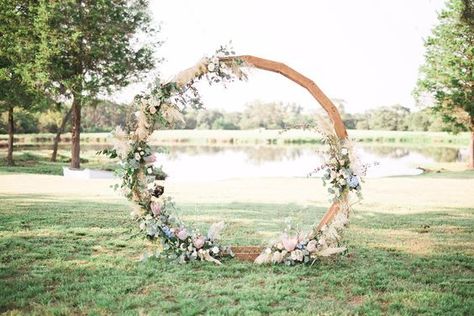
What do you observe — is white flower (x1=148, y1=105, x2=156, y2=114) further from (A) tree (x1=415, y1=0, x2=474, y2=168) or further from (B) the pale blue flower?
(A) tree (x1=415, y1=0, x2=474, y2=168)

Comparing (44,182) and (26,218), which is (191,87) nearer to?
(26,218)

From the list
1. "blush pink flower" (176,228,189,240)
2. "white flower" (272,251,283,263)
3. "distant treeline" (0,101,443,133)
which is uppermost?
"distant treeline" (0,101,443,133)

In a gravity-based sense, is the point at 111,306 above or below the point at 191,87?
below

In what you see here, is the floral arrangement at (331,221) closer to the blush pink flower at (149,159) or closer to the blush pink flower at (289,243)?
the blush pink flower at (289,243)

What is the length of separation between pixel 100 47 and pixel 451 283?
1941 cm

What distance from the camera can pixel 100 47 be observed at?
2153cm

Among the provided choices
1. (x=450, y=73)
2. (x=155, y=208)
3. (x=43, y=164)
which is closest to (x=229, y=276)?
(x=155, y=208)

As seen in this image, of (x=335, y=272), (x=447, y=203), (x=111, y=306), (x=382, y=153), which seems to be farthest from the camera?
(x=382, y=153)

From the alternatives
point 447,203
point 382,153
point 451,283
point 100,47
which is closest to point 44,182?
point 100,47

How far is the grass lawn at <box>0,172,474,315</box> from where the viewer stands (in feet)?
15.2

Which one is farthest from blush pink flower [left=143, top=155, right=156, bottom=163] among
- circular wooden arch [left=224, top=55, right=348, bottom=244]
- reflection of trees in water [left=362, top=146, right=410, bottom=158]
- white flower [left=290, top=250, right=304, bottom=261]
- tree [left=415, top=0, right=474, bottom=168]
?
reflection of trees in water [left=362, top=146, right=410, bottom=158]

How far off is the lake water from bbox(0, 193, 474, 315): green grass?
1228 centimetres

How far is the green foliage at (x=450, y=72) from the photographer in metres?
25.4

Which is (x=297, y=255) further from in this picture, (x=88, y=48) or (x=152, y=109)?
(x=88, y=48)
